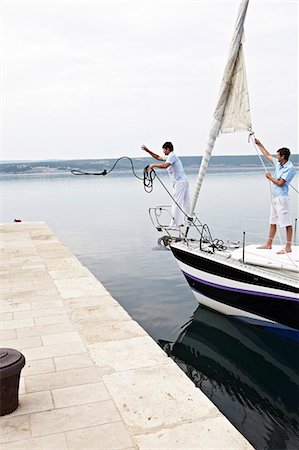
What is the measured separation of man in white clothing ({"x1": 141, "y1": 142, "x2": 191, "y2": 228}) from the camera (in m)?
10.7

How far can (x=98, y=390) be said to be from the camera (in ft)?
17.8

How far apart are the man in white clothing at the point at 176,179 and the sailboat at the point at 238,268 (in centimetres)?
32

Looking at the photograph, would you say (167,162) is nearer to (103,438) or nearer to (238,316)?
(238,316)

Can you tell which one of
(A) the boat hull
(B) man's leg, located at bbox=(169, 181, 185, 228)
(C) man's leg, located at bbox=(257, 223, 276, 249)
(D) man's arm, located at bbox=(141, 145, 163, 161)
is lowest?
(A) the boat hull

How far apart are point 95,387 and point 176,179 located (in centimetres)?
645

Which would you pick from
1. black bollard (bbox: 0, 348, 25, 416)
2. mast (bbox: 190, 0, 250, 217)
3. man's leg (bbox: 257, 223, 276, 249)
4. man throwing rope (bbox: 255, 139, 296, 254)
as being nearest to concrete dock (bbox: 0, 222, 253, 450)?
black bollard (bbox: 0, 348, 25, 416)

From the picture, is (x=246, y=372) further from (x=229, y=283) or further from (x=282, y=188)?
(x=282, y=188)

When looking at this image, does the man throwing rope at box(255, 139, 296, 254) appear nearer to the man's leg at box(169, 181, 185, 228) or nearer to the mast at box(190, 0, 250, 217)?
the mast at box(190, 0, 250, 217)

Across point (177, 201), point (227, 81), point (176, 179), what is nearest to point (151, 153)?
point (176, 179)

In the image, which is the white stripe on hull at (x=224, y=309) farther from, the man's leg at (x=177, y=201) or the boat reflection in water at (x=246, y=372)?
the man's leg at (x=177, y=201)

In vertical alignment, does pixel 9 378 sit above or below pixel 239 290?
above

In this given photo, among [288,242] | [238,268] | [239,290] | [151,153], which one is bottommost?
[239,290]

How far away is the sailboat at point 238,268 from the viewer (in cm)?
864

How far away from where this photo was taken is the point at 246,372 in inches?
333
